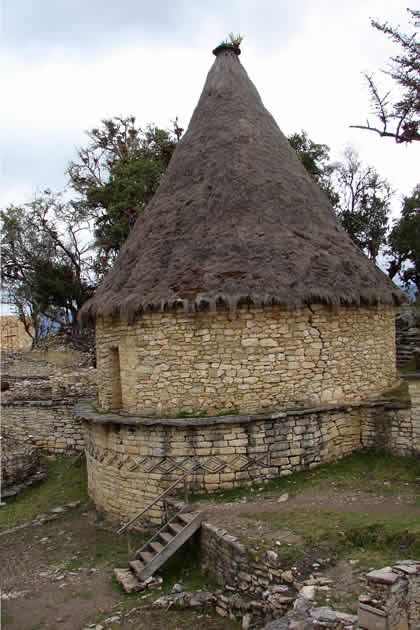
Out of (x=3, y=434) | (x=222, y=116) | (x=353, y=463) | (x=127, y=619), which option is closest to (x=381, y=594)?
(x=127, y=619)

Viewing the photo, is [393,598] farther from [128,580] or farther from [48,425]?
[48,425]

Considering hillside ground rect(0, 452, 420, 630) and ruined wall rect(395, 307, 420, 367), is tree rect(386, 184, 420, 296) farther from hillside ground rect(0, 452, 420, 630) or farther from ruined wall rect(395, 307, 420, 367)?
hillside ground rect(0, 452, 420, 630)

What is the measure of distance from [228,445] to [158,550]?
200 cm

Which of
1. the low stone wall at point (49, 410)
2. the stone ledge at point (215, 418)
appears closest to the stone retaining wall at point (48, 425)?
the low stone wall at point (49, 410)

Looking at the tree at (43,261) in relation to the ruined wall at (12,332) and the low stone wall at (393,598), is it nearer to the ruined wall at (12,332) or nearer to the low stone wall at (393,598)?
the ruined wall at (12,332)

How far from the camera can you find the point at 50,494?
12000 millimetres

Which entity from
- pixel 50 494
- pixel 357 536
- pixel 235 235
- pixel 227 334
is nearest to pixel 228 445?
pixel 227 334

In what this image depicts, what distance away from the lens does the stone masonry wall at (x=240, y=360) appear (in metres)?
8.66

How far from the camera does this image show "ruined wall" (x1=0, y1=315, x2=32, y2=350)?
1213 inches

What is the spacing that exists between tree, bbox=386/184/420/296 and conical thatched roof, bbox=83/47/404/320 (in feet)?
42.5

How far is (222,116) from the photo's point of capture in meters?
11.8

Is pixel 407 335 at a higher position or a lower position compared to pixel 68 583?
higher

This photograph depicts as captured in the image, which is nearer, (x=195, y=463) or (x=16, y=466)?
(x=195, y=463)

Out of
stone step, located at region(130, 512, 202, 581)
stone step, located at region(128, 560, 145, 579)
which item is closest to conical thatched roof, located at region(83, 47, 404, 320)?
stone step, located at region(130, 512, 202, 581)
